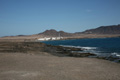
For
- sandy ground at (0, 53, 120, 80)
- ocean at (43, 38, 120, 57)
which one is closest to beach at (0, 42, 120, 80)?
sandy ground at (0, 53, 120, 80)

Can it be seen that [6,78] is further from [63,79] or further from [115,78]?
[115,78]

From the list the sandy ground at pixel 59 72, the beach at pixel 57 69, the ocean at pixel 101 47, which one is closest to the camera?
the sandy ground at pixel 59 72

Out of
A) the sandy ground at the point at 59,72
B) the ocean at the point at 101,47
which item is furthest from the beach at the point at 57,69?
the ocean at the point at 101,47

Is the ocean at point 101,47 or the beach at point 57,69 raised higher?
the beach at point 57,69

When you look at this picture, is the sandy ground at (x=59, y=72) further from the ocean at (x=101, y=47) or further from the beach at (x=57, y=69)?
Answer: the ocean at (x=101, y=47)

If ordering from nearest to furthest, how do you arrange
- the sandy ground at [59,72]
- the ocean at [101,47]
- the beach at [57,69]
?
the sandy ground at [59,72]
the beach at [57,69]
the ocean at [101,47]

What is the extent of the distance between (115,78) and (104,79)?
87 centimetres

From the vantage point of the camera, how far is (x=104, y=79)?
9375 millimetres

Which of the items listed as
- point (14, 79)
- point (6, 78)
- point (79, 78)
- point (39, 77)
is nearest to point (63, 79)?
point (79, 78)

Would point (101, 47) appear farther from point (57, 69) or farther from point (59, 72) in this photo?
point (59, 72)

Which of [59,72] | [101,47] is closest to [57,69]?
[59,72]

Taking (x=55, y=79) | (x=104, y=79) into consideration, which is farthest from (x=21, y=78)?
(x=104, y=79)

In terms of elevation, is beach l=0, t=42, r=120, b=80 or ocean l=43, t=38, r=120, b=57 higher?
beach l=0, t=42, r=120, b=80

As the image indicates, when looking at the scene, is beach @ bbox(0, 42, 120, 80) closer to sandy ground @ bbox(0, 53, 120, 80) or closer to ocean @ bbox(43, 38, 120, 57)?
sandy ground @ bbox(0, 53, 120, 80)
